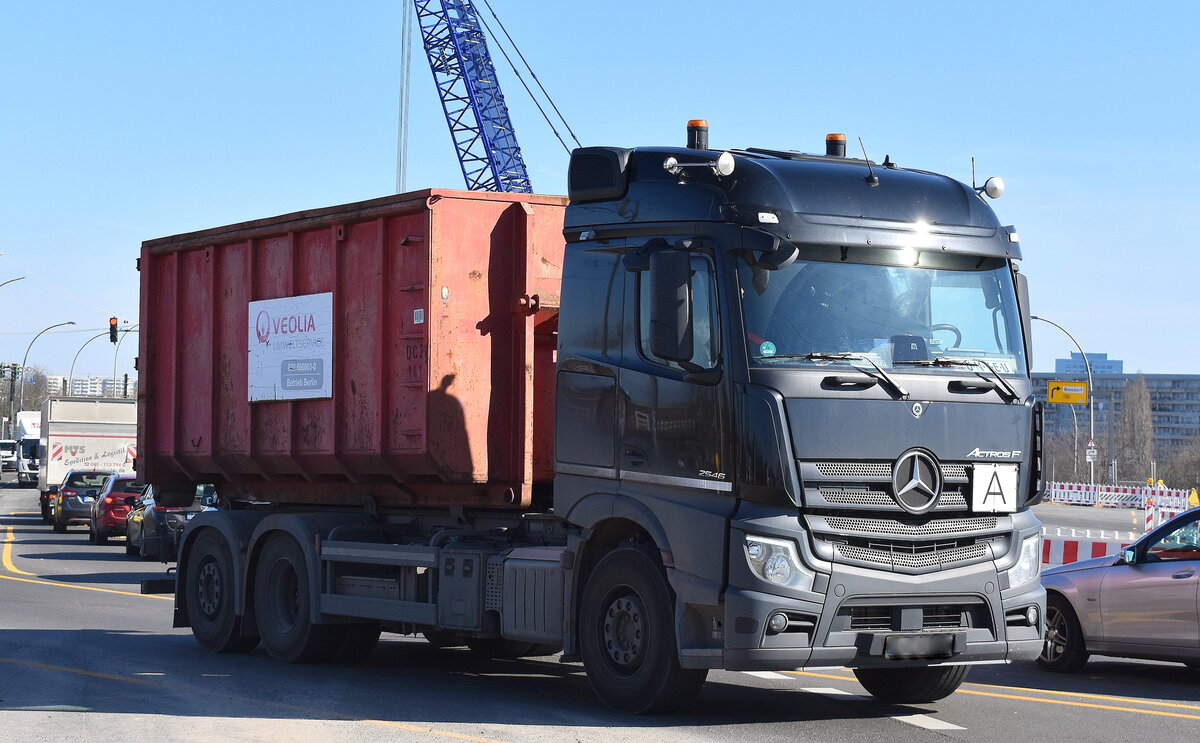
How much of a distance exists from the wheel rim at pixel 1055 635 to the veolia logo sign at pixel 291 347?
633cm

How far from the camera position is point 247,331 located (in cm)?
1370

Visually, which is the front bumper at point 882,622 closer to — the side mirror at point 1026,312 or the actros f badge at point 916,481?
the actros f badge at point 916,481

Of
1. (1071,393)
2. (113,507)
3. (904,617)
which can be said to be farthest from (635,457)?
(1071,393)

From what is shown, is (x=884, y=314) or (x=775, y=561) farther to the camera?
(x=884, y=314)

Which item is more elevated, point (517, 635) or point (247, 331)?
point (247, 331)

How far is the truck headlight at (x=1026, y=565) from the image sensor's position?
9.21 metres

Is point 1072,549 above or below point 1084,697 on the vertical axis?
above

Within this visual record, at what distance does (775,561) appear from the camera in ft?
28.0

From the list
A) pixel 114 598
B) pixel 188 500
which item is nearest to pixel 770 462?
pixel 188 500

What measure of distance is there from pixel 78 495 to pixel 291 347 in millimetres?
27376

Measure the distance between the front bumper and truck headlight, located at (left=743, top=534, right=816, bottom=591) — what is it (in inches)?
4.0

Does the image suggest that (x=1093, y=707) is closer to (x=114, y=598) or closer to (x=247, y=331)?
(x=247, y=331)

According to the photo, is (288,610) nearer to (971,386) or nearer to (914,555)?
(914,555)

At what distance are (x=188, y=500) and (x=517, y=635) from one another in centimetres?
618
